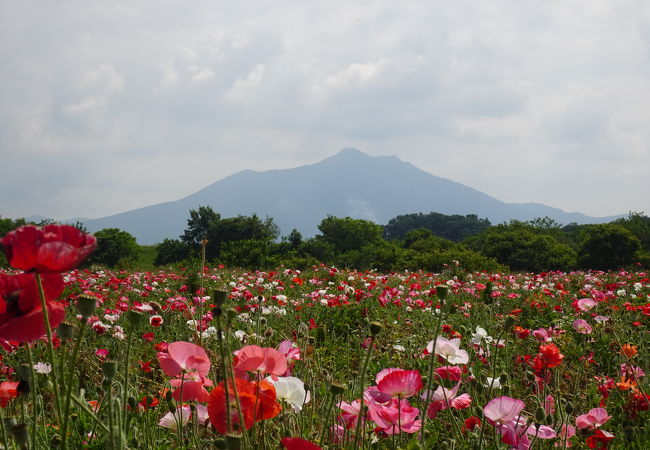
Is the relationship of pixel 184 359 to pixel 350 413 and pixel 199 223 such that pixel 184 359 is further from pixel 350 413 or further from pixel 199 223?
pixel 199 223

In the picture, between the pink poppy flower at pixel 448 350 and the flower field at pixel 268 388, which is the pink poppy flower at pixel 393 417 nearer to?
the flower field at pixel 268 388

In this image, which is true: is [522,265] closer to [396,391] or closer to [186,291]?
[186,291]

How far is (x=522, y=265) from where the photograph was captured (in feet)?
79.6

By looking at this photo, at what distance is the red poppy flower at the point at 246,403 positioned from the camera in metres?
0.90

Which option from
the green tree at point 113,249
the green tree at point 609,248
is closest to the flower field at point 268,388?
the green tree at point 609,248

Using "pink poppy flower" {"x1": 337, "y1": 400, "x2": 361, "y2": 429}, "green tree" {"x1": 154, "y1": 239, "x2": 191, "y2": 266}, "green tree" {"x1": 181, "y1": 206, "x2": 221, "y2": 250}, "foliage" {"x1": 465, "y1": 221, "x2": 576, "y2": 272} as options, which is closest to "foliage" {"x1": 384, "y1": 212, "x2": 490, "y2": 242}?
"green tree" {"x1": 181, "y1": 206, "x2": 221, "y2": 250}

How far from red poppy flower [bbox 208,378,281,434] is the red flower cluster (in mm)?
Result: 314

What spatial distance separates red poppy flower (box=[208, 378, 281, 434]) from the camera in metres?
0.90

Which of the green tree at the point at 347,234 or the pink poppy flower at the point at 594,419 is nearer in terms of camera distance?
the pink poppy flower at the point at 594,419

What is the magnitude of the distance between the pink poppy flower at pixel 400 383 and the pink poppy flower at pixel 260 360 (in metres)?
0.25

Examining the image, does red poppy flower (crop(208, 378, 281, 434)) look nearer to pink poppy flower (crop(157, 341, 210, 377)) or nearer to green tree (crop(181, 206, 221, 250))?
pink poppy flower (crop(157, 341, 210, 377))

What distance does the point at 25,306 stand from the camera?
0.82 metres

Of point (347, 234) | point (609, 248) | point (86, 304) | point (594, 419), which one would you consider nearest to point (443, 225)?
point (347, 234)

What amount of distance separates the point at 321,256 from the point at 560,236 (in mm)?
20776
